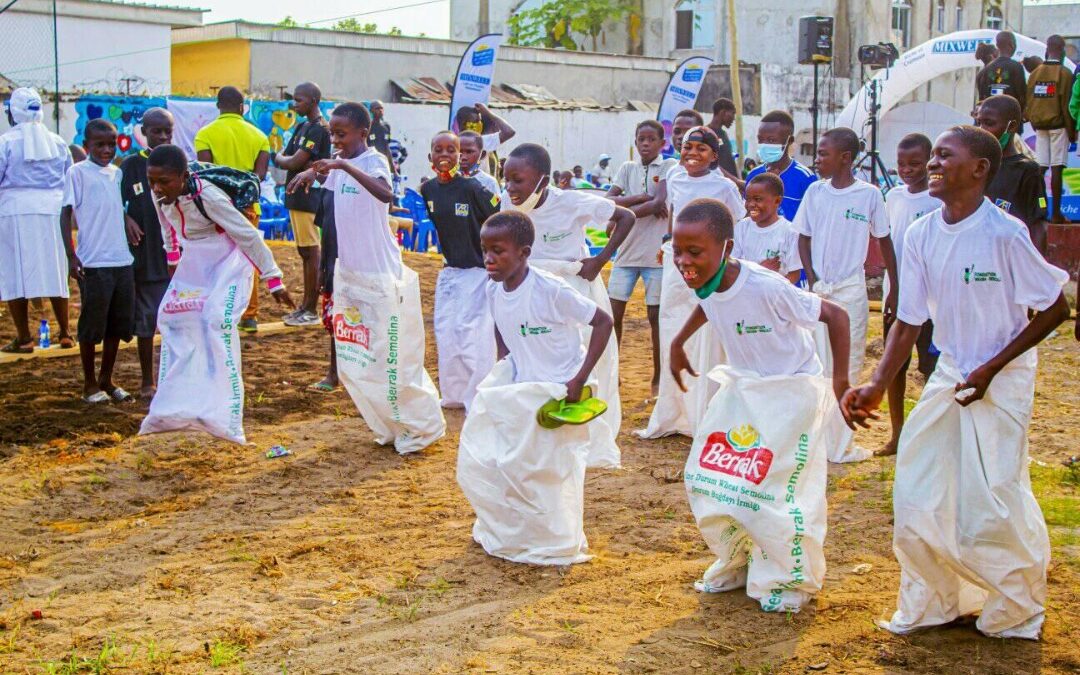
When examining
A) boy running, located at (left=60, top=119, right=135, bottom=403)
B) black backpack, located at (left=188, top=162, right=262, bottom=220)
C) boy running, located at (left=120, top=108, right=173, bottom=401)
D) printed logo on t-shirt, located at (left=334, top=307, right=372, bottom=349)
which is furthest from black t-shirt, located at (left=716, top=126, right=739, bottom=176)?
boy running, located at (left=60, top=119, right=135, bottom=403)

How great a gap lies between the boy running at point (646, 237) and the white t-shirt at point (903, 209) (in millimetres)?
1725

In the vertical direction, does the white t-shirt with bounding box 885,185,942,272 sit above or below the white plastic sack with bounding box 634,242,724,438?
above

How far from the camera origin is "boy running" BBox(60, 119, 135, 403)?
8438mm

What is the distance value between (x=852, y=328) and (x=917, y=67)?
16.6m

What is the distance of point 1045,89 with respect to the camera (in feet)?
47.5

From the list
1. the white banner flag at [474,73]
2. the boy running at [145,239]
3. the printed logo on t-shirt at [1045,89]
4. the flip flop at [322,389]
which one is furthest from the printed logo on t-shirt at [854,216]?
the white banner flag at [474,73]

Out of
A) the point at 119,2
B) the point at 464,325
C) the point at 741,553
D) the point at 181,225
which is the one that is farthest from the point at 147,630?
the point at 119,2

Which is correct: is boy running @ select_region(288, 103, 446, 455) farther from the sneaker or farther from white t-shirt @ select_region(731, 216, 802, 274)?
the sneaker

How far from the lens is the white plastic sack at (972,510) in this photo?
13.8ft

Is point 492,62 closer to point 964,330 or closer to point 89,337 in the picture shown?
point 89,337

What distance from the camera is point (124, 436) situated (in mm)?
7988

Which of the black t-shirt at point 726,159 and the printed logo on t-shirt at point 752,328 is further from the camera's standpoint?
the black t-shirt at point 726,159

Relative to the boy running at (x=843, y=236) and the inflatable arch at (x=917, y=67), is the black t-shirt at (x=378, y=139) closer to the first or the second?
the boy running at (x=843, y=236)

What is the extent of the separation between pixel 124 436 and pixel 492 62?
Result: 8.53 m
